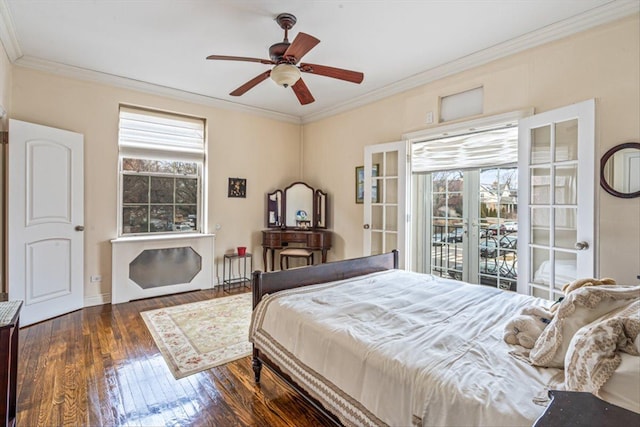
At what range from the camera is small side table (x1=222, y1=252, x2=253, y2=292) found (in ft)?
16.0

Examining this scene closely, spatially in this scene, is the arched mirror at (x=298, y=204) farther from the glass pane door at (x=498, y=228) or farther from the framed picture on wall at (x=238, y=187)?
the glass pane door at (x=498, y=228)

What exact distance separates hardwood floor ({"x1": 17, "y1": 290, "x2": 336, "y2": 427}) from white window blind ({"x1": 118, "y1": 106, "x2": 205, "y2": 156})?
8.18 ft

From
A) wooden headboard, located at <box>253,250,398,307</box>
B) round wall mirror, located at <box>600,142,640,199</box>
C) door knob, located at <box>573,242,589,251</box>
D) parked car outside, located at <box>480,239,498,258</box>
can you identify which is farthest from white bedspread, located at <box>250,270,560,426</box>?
parked car outside, located at <box>480,239,498,258</box>

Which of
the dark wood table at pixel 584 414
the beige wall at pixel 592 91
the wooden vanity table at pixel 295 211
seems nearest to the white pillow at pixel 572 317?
the dark wood table at pixel 584 414

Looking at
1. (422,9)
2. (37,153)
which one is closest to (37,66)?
(37,153)

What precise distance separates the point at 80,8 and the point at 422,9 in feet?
9.07

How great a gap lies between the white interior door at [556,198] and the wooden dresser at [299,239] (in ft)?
8.77

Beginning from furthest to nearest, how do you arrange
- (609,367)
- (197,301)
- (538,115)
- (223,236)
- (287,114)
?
(287,114)
(223,236)
(197,301)
(538,115)
(609,367)

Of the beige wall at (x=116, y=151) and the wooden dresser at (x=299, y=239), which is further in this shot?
the wooden dresser at (x=299, y=239)

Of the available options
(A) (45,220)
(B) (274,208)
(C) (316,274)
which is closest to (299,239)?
(B) (274,208)

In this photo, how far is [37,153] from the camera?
10.9 ft

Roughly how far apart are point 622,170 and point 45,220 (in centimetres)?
540

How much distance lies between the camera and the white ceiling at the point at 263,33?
2.51 meters

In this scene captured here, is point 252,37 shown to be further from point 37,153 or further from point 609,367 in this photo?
point 609,367
